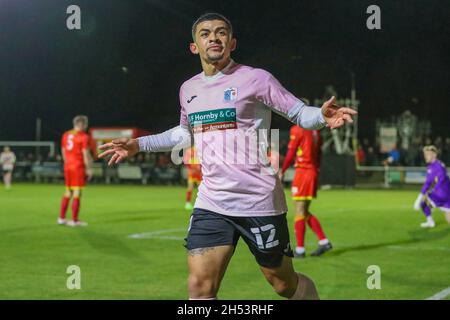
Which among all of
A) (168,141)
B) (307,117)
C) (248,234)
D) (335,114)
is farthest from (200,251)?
(335,114)

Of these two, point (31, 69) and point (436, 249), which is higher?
point (31, 69)

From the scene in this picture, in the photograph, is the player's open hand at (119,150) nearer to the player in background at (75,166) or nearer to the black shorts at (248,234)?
the black shorts at (248,234)

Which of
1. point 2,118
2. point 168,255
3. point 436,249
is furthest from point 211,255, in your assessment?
point 2,118

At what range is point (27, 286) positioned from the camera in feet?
26.7

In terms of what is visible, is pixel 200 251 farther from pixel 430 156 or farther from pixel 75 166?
pixel 75 166

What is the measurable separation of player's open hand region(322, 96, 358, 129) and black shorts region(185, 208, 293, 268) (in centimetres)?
87

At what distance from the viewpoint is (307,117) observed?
4914 millimetres

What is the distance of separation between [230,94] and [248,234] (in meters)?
1.03

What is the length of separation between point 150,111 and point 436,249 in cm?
4873

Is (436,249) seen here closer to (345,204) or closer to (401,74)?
(345,204)

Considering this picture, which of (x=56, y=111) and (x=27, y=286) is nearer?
(x=27, y=286)
